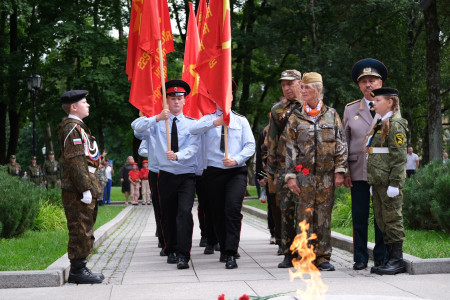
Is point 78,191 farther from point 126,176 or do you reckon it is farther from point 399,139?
point 126,176

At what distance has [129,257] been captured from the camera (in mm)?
9789

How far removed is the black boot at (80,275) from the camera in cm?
723

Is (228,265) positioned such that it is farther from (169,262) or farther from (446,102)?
(446,102)

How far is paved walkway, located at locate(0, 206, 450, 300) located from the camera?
6.33 metres

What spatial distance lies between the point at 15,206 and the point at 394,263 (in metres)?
6.84

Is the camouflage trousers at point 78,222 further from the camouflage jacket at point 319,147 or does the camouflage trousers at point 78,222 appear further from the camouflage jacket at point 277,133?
the camouflage jacket at point 277,133

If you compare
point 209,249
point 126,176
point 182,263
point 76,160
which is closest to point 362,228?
point 182,263

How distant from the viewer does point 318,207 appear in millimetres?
7797

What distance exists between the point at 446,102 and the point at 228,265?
30302 millimetres

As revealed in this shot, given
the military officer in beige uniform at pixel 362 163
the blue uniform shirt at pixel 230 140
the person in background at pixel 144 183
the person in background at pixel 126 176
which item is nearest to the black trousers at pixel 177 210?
the blue uniform shirt at pixel 230 140

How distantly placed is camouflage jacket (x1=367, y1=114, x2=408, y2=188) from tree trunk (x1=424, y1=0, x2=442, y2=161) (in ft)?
45.6

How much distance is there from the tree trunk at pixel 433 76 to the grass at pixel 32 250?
41.9 ft

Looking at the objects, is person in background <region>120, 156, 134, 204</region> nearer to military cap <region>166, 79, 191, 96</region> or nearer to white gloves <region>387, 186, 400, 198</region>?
military cap <region>166, 79, 191, 96</region>

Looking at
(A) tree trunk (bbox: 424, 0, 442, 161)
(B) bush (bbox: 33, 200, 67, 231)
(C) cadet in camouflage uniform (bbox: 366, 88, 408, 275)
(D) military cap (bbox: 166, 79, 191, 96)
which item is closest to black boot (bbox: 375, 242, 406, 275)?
(C) cadet in camouflage uniform (bbox: 366, 88, 408, 275)
